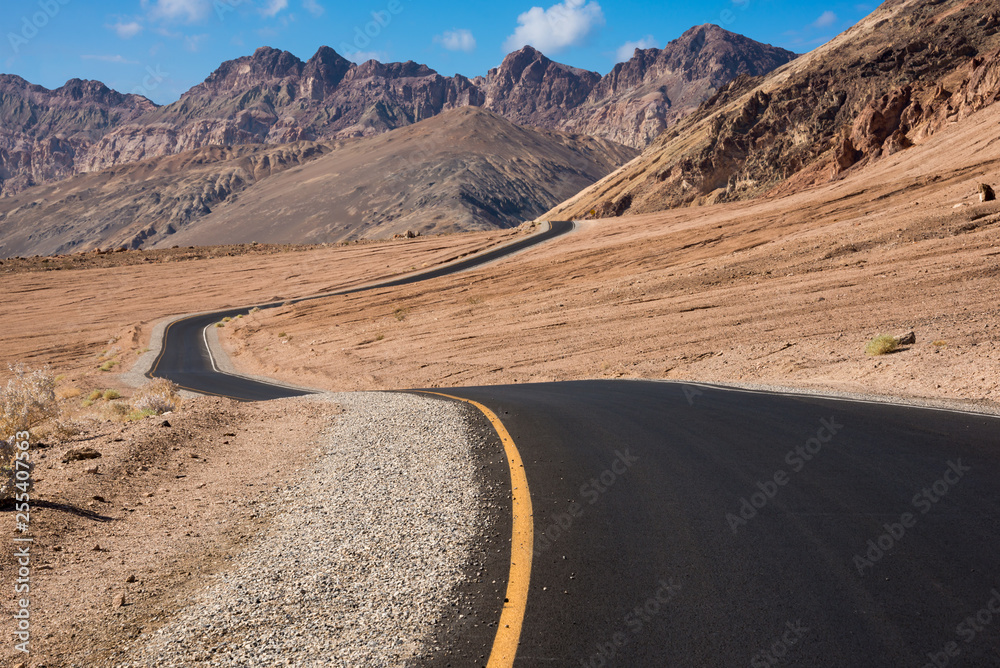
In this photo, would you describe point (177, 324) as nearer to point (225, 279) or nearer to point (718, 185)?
point (225, 279)

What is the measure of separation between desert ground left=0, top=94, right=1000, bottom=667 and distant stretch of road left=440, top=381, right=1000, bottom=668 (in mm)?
2747

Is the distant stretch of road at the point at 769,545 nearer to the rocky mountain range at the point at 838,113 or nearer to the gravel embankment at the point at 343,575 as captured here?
the gravel embankment at the point at 343,575

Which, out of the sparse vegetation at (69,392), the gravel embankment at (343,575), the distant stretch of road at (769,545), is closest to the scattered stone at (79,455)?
the gravel embankment at (343,575)

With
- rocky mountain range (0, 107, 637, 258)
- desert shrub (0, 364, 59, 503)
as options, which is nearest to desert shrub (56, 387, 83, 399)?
desert shrub (0, 364, 59, 503)

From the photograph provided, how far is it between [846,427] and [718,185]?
218 feet

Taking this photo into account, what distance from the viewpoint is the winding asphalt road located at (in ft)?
11.0

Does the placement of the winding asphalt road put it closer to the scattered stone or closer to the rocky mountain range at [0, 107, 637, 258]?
the scattered stone

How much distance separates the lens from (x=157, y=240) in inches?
7146

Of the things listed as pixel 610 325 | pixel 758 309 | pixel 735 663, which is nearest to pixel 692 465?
pixel 735 663

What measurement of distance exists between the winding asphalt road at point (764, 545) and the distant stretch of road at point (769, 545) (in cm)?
1

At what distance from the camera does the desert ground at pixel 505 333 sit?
5.70m

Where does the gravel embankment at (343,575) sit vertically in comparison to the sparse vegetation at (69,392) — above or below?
above

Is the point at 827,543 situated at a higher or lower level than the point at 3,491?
lower

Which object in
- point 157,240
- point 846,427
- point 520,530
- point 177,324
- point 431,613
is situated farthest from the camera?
point 157,240
